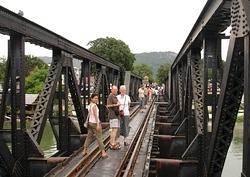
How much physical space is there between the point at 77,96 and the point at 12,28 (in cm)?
591

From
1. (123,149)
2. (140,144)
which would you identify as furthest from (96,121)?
(140,144)

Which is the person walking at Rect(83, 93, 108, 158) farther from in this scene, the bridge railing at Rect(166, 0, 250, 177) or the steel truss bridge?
the bridge railing at Rect(166, 0, 250, 177)

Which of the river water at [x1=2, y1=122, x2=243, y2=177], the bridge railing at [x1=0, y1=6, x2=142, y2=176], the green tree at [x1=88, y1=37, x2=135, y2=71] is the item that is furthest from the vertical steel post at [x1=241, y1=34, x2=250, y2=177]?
the green tree at [x1=88, y1=37, x2=135, y2=71]

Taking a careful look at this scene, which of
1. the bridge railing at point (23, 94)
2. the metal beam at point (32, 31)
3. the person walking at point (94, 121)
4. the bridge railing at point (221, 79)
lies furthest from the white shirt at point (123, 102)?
the metal beam at point (32, 31)

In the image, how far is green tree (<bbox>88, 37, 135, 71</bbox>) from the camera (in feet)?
270

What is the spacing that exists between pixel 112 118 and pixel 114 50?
71.6 m

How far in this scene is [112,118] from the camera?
37.8ft

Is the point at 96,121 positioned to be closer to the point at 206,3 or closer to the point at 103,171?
the point at 103,171

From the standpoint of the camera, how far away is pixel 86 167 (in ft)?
31.1

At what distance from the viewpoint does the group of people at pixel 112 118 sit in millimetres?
10531

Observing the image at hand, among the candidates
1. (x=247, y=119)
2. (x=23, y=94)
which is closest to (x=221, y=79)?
(x=247, y=119)

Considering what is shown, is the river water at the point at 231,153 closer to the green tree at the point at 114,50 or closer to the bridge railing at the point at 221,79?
the bridge railing at the point at 221,79

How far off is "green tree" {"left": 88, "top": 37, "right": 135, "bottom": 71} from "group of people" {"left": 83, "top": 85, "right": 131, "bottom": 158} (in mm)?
69808

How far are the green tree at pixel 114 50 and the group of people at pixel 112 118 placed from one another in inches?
2748
